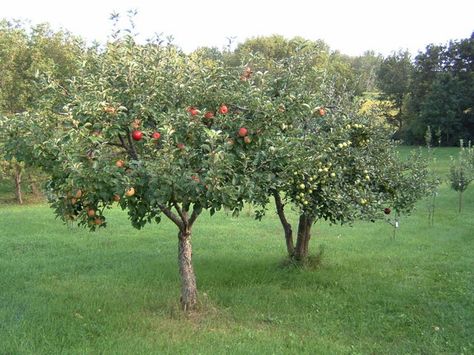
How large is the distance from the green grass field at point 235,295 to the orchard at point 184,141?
3.01ft

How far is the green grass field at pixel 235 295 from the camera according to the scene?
19.2 ft

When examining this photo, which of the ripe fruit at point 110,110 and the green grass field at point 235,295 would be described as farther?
the green grass field at point 235,295

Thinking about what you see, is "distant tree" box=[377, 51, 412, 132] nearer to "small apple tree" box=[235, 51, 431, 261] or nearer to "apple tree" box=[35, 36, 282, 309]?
"small apple tree" box=[235, 51, 431, 261]

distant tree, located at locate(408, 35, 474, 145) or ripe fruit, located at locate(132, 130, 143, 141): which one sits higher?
distant tree, located at locate(408, 35, 474, 145)

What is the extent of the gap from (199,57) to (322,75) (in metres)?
2.03

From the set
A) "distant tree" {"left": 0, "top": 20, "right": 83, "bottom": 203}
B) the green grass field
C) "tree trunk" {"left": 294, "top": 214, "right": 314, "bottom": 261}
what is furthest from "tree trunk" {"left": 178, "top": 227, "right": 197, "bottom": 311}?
"distant tree" {"left": 0, "top": 20, "right": 83, "bottom": 203}

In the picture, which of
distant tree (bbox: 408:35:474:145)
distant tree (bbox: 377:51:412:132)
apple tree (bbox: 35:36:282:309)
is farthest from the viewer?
distant tree (bbox: 377:51:412:132)

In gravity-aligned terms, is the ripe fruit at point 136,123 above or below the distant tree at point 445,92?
below

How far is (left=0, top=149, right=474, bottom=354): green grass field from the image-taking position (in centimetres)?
586

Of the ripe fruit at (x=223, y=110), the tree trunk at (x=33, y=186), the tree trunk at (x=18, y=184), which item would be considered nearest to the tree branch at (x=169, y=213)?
the ripe fruit at (x=223, y=110)

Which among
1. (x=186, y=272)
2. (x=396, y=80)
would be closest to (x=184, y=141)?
(x=186, y=272)

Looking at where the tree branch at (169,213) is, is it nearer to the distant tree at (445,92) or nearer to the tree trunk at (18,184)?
the tree trunk at (18,184)

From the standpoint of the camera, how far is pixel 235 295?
25.5ft

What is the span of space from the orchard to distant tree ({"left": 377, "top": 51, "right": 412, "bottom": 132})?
4384cm
